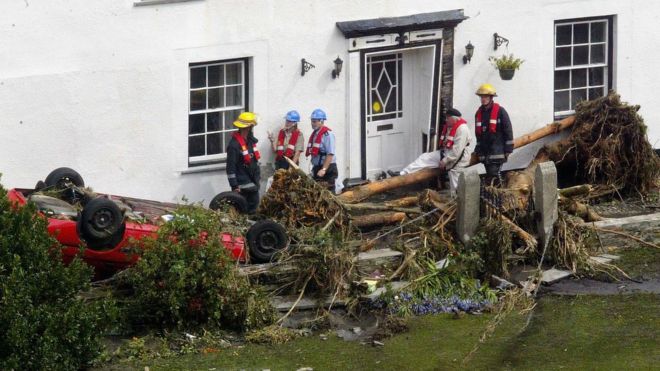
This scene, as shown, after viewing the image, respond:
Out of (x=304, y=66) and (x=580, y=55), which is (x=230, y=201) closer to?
(x=304, y=66)

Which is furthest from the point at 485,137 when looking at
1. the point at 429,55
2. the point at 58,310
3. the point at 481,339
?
the point at 58,310

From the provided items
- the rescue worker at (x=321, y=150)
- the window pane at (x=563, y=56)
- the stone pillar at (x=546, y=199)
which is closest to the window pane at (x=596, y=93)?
the window pane at (x=563, y=56)

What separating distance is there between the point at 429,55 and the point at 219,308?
24.5 ft

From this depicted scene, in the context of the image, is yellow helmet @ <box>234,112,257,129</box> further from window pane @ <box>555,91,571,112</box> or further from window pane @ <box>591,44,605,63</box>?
window pane @ <box>591,44,605,63</box>

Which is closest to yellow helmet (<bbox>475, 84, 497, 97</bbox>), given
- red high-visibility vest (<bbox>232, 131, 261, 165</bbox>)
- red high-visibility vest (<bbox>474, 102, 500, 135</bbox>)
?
red high-visibility vest (<bbox>474, 102, 500, 135</bbox>)

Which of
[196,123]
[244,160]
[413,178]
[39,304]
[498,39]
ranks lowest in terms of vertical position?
[39,304]

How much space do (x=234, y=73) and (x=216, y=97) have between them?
1.42 feet

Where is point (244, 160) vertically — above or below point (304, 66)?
below

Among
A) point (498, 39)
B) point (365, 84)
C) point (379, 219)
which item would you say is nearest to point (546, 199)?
point (379, 219)

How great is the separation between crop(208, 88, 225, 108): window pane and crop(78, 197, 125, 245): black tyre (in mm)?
A: 4286

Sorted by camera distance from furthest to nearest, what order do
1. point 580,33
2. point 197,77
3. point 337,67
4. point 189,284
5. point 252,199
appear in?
point 580,33 → point 337,67 → point 197,77 → point 252,199 → point 189,284

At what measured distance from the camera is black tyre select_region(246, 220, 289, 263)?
1744cm

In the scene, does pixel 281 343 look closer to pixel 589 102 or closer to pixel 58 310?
pixel 58 310

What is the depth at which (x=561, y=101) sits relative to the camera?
23.2 m
